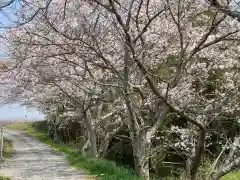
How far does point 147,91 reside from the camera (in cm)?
1614

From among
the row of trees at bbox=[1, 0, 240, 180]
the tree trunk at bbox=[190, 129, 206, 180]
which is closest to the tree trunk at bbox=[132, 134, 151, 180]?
the row of trees at bbox=[1, 0, 240, 180]

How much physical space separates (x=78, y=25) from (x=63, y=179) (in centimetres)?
460

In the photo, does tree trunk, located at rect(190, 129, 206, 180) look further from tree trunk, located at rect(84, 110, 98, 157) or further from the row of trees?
tree trunk, located at rect(84, 110, 98, 157)

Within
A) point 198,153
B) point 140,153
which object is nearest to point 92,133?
point 140,153

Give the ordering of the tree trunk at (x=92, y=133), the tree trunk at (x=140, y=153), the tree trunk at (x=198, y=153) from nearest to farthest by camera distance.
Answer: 1. the tree trunk at (x=198, y=153)
2. the tree trunk at (x=140, y=153)
3. the tree trunk at (x=92, y=133)

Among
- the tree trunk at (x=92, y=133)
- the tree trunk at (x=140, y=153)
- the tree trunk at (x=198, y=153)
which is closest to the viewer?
the tree trunk at (x=198, y=153)

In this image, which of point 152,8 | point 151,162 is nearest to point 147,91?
point 152,8

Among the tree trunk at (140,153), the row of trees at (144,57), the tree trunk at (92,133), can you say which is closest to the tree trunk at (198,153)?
the row of trees at (144,57)

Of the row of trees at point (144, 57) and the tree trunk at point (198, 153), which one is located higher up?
the row of trees at point (144, 57)

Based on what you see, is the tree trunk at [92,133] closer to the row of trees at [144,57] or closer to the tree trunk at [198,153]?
the row of trees at [144,57]

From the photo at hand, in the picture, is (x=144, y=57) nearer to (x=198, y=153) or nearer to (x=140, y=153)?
(x=140, y=153)

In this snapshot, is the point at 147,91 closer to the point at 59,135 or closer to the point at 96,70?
the point at 96,70

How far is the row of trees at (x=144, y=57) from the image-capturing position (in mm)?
8820

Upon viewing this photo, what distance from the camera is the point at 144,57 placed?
1237 centimetres
